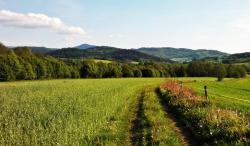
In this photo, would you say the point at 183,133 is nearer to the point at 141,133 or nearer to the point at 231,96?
the point at 141,133

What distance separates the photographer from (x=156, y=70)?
14562 centimetres

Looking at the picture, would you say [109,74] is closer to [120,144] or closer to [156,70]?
[156,70]

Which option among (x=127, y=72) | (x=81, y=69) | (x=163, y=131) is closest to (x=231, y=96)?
(x=163, y=131)

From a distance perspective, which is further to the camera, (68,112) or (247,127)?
(68,112)

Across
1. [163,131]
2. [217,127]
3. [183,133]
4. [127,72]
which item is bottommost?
[127,72]

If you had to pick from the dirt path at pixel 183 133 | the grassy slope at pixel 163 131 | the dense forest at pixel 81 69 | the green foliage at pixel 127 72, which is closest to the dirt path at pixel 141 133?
the grassy slope at pixel 163 131

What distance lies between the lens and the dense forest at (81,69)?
102875mm

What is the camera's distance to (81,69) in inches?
5118

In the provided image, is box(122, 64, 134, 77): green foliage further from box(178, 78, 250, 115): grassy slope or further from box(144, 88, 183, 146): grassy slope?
box(144, 88, 183, 146): grassy slope

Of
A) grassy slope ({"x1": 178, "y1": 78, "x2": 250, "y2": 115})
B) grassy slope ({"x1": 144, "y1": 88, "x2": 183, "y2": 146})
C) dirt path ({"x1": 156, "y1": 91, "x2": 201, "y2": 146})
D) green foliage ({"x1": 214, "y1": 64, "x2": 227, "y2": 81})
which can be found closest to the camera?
grassy slope ({"x1": 144, "y1": 88, "x2": 183, "y2": 146})

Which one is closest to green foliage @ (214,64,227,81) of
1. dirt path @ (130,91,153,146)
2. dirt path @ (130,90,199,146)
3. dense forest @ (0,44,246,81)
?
dense forest @ (0,44,246,81)

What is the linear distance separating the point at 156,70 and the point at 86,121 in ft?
418

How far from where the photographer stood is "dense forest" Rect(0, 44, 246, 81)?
10288 centimetres

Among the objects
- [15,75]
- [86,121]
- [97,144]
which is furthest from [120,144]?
[15,75]
